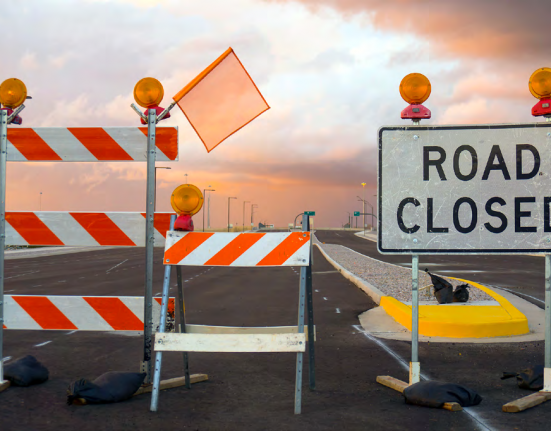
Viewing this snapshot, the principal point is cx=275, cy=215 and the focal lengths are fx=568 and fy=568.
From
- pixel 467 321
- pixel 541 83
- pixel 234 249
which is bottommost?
pixel 467 321

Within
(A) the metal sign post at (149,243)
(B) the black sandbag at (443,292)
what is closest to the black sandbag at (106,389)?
(A) the metal sign post at (149,243)

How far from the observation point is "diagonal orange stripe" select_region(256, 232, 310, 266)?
557 centimetres

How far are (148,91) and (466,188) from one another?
360 cm

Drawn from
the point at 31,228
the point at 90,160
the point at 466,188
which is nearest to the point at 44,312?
the point at 31,228

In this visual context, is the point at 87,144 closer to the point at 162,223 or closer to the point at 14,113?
the point at 14,113

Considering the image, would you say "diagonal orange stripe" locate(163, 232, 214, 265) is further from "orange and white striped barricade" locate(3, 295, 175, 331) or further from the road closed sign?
the road closed sign

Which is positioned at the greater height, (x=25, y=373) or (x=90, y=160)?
(x=90, y=160)

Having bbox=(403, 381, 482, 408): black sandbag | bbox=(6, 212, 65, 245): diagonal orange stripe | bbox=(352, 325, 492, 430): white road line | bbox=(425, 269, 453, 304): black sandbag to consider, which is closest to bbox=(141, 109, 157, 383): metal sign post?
bbox=(6, 212, 65, 245): diagonal orange stripe

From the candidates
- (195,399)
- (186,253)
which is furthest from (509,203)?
(195,399)

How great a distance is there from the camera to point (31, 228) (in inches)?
244

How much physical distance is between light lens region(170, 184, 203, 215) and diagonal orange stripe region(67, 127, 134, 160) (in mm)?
1052

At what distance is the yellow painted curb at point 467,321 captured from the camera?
940 centimetres

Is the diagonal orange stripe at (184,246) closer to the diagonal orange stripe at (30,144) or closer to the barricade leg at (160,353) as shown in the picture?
the barricade leg at (160,353)

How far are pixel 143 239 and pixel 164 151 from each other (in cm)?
98
